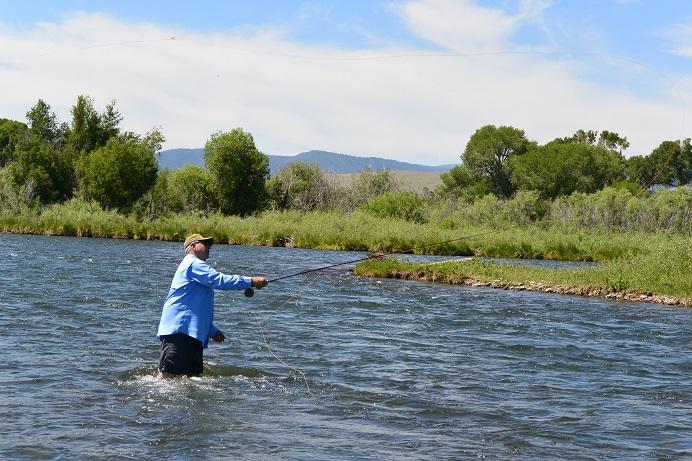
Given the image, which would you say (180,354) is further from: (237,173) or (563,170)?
(563,170)

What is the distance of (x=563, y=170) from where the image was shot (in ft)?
314

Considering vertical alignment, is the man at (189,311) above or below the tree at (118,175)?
below

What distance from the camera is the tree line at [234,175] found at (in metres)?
68.4

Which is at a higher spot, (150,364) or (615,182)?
(615,182)

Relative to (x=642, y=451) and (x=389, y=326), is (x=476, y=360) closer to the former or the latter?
(x=389, y=326)

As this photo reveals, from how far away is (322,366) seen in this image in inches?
570

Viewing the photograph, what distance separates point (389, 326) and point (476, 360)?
4.38m

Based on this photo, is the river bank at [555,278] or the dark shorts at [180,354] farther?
the river bank at [555,278]

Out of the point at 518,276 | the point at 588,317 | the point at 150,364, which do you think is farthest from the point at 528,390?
the point at 518,276

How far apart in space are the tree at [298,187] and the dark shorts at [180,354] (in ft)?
228

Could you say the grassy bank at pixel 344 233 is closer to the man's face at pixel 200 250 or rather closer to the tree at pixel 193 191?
the tree at pixel 193 191

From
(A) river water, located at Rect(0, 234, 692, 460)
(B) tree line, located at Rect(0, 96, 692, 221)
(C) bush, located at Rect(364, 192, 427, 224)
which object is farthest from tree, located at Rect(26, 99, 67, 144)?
(A) river water, located at Rect(0, 234, 692, 460)

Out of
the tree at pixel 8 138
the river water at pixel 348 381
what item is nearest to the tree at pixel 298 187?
the tree at pixel 8 138

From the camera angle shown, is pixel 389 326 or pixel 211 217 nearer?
pixel 389 326
